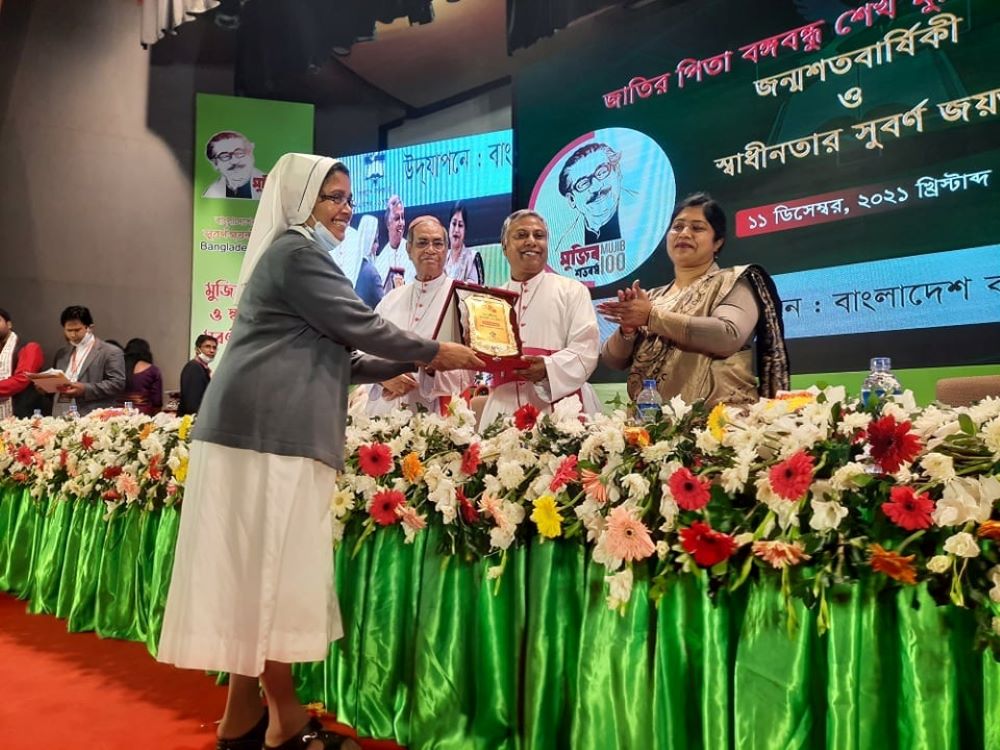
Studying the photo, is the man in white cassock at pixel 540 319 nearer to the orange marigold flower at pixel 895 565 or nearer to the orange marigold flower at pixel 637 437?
the orange marigold flower at pixel 637 437

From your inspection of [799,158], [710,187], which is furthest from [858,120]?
[710,187]

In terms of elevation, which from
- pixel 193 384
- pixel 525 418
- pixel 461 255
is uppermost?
pixel 461 255

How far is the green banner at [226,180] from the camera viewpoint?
846 centimetres

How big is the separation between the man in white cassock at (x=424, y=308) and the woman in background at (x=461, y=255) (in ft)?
12.2

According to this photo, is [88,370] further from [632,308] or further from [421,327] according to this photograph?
[632,308]

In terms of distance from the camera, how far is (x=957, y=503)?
1.25 meters

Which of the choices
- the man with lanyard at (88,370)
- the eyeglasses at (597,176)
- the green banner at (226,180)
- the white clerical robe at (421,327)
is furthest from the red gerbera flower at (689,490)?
the green banner at (226,180)

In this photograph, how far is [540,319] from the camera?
3.12m

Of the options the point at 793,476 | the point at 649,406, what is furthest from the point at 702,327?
the point at 793,476

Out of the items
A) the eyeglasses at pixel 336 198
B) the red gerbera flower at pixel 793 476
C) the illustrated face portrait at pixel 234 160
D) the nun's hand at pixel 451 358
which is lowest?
the red gerbera flower at pixel 793 476

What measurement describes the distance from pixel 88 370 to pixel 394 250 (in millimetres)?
3370

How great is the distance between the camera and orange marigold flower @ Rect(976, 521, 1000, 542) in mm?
1220

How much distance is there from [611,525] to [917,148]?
409cm

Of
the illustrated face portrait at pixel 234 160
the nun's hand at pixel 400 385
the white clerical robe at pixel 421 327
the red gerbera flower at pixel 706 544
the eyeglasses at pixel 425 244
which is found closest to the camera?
the red gerbera flower at pixel 706 544
